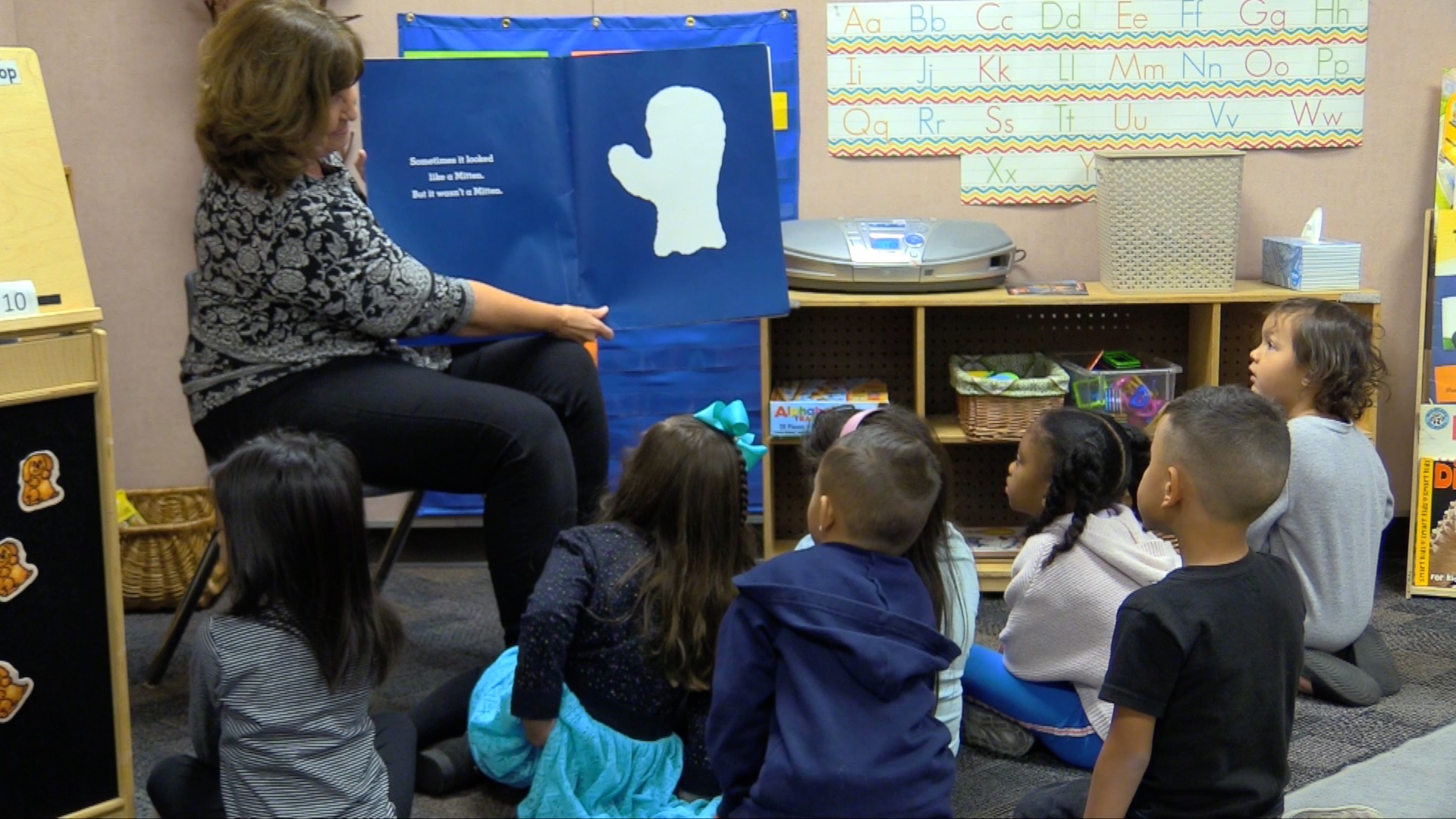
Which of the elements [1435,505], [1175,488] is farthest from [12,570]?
[1435,505]

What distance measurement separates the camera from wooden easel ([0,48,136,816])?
6.52 feet

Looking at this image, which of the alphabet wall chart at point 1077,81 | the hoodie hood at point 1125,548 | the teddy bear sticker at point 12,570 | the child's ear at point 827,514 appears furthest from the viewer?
the alphabet wall chart at point 1077,81

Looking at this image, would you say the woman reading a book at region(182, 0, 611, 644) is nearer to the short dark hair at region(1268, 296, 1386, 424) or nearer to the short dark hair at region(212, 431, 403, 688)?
the short dark hair at region(212, 431, 403, 688)

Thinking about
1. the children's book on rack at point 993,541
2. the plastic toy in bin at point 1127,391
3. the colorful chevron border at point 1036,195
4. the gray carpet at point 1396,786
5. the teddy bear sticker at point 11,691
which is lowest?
the gray carpet at point 1396,786

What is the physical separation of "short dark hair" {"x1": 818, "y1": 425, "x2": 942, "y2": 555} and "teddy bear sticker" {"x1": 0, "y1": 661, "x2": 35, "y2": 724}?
1220mm

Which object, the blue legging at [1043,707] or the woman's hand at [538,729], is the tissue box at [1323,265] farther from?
the woman's hand at [538,729]

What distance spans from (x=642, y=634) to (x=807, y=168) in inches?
74.1

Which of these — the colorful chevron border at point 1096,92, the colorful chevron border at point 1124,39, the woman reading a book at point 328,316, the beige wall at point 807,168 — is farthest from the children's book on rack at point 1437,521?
the woman reading a book at point 328,316

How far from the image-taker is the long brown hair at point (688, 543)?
6.86 ft

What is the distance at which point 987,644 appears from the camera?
9.94 ft

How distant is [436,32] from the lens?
3625 millimetres

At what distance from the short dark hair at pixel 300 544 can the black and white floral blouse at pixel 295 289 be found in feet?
1.49

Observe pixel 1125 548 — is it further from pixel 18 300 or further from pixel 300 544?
pixel 18 300

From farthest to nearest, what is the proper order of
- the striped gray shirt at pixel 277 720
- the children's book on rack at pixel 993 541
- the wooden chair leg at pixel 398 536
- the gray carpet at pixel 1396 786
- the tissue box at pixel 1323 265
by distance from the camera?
the children's book on rack at pixel 993 541 → the tissue box at pixel 1323 265 → the wooden chair leg at pixel 398 536 → the gray carpet at pixel 1396 786 → the striped gray shirt at pixel 277 720
